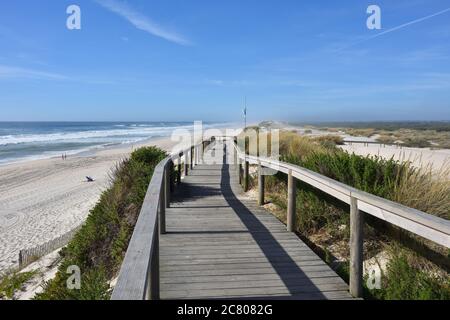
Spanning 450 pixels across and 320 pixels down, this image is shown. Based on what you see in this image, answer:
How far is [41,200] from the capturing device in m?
17.0

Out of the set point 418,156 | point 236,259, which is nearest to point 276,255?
point 236,259

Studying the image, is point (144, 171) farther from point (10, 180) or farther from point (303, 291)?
point (10, 180)

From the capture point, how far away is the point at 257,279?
400cm

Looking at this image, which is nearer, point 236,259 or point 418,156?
point 236,259

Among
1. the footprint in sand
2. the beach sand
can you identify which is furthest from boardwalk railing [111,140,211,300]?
the footprint in sand

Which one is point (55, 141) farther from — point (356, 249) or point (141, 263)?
point (141, 263)

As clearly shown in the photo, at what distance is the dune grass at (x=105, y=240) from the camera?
4738mm

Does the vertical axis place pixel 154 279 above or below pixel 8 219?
above

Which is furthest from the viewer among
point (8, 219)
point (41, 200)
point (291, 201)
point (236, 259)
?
point (41, 200)

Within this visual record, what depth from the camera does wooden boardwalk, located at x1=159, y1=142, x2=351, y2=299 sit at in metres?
3.75

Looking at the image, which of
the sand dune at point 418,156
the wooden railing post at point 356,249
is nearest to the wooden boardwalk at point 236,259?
the wooden railing post at point 356,249

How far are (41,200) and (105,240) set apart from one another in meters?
11.6

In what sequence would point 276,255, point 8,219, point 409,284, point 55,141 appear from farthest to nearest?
point 55,141 < point 8,219 < point 276,255 < point 409,284

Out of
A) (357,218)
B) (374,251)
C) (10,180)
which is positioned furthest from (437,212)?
(10,180)
